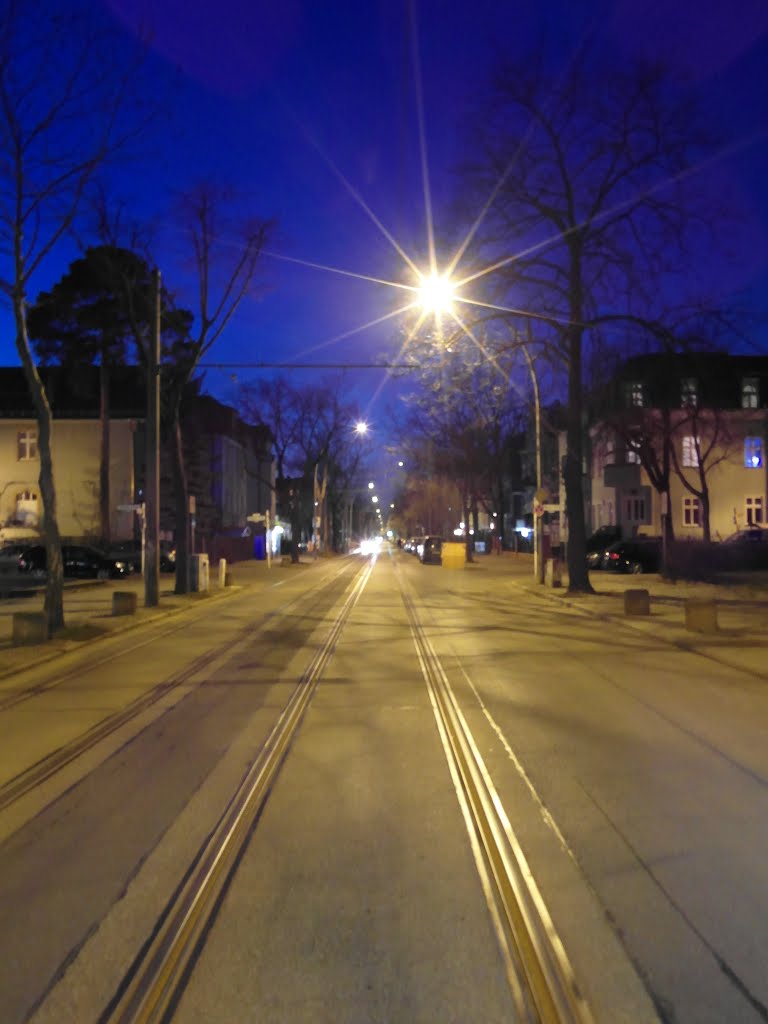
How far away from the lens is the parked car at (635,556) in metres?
40.2

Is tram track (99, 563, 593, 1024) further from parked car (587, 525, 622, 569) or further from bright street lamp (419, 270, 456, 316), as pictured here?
parked car (587, 525, 622, 569)

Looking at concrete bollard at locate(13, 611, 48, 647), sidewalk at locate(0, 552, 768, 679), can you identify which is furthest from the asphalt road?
concrete bollard at locate(13, 611, 48, 647)

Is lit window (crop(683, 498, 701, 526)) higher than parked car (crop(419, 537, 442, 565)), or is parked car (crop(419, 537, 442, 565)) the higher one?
lit window (crop(683, 498, 701, 526))

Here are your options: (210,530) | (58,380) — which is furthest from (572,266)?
(210,530)

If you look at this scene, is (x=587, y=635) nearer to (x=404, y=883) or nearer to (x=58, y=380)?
(x=404, y=883)

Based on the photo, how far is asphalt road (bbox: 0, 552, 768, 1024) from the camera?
4.14 metres

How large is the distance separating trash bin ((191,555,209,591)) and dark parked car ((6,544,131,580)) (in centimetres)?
934

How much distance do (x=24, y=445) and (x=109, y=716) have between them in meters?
47.3

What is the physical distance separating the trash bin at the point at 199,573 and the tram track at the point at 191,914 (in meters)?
21.5

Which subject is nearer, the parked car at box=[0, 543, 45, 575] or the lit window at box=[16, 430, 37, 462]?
the parked car at box=[0, 543, 45, 575]

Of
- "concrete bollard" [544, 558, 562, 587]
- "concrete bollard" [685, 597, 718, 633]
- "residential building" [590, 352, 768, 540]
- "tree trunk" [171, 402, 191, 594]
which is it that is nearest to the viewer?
"concrete bollard" [685, 597, 718, 633]

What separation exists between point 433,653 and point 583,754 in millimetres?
7314

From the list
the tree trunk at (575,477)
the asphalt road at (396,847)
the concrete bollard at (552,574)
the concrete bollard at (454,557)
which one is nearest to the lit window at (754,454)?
the concrete bollard at (454,557)

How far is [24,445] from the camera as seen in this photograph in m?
53.9
